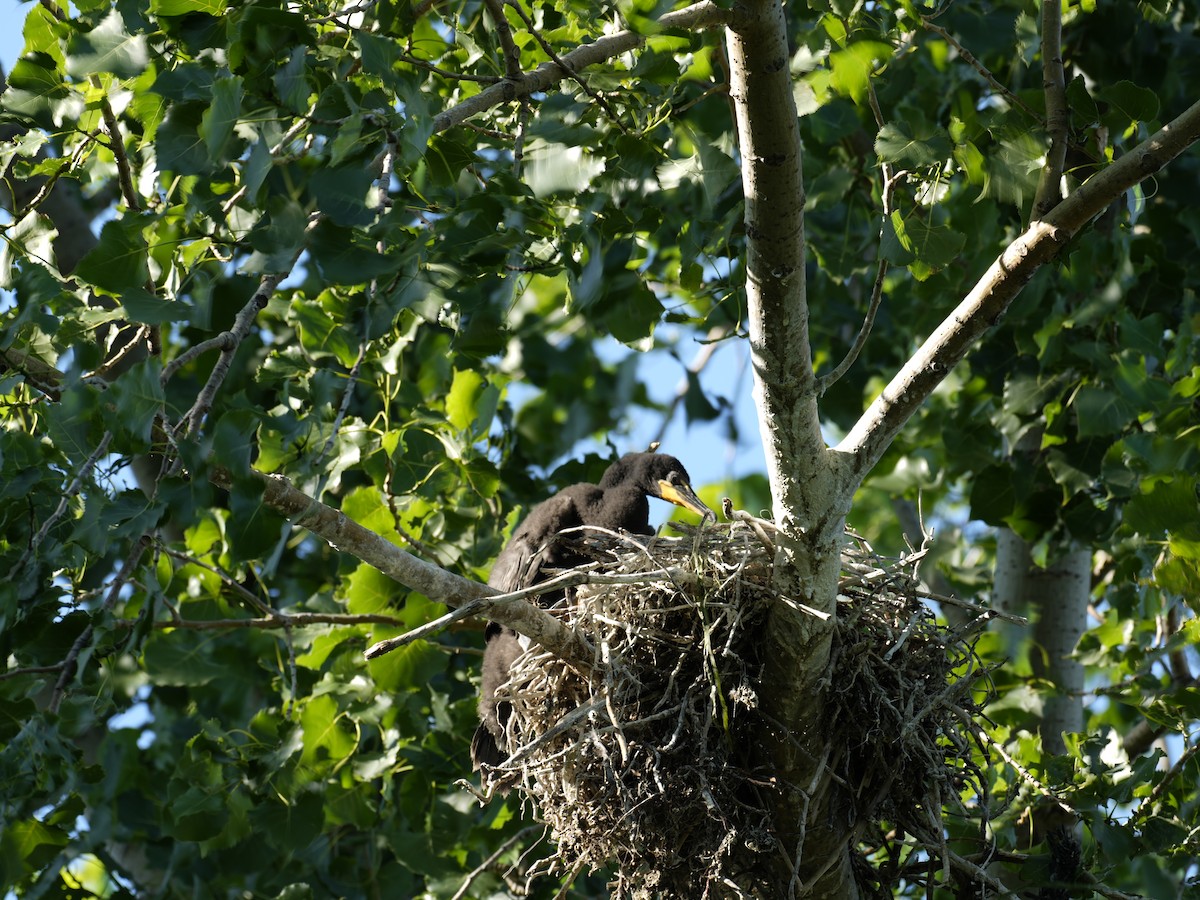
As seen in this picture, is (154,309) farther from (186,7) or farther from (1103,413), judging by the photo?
(1103,413)

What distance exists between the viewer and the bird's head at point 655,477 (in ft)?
13.6

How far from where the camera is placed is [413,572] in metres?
2.65

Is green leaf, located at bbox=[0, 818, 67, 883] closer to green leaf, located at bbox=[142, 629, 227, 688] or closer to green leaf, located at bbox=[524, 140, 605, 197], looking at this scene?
green leaf, located at bbox=[142, 629, 227, 688]

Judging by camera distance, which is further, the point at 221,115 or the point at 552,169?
the point at 552,169

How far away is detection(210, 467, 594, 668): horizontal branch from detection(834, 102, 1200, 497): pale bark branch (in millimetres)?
746

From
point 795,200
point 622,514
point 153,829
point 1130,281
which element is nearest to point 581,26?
point 795,200

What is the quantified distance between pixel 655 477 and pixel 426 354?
114 centimetres

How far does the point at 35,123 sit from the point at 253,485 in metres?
1.26

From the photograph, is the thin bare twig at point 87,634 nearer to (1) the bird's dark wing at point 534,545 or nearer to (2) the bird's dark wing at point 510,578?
(2) the bird's dark wing at point 510,578

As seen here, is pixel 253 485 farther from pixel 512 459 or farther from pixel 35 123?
pixel 512 459

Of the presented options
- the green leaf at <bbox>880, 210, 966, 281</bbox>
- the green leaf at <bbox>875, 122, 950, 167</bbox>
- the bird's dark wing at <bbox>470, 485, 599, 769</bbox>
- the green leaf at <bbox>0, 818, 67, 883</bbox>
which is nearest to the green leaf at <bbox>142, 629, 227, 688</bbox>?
the green leaf at <bbox>0, 818, 67, 883</bbox>

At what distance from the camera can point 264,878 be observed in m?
4.82

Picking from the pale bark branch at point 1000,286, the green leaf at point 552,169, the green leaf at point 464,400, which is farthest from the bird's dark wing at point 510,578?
the green leaf at point 552,169

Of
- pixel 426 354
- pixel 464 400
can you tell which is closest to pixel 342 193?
pixel 426 354
